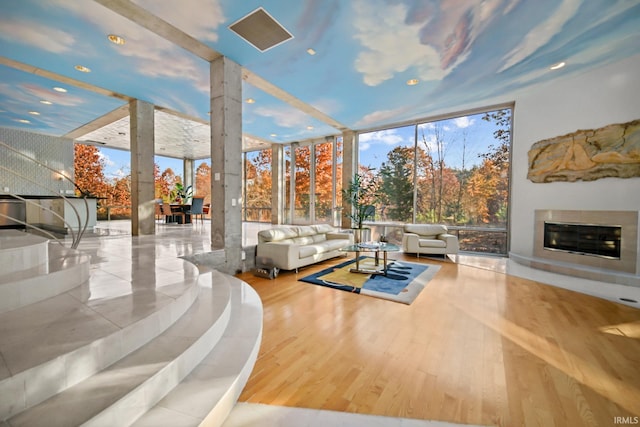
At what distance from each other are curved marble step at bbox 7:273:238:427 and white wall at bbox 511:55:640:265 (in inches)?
263

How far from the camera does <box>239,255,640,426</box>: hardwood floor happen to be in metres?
1.65

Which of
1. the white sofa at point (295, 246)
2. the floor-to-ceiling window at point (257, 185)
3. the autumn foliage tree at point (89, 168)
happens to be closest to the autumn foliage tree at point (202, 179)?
the floor-to-ceiling window at point (257, 185)

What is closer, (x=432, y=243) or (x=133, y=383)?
(x=133, y=383)

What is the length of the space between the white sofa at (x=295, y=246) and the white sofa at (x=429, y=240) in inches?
58.8

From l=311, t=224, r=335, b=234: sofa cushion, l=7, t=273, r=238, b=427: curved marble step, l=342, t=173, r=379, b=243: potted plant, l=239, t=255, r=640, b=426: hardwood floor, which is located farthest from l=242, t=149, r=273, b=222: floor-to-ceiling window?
l=7, t=273, r=238, b=427: curved marble step

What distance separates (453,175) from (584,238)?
2.92 m

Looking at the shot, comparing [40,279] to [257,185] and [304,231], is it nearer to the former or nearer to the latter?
[304,231]

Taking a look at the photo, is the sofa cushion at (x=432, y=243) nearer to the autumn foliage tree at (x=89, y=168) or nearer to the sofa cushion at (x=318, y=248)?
the sofa cushion at (x=318, y=248)

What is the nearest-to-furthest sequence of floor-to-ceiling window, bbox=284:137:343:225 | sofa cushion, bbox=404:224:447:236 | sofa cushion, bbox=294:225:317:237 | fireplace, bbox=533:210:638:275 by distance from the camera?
1. fireplace, bbox=533:210:638:275
2. sofa cushion, bbox=294:225:317:237
3. sofa cushion, bbox=404:224:447:236
4. floor-to-ceiling window, bbox=284:137:343:225

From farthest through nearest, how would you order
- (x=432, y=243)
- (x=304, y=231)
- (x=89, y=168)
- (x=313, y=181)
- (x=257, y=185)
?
1. (x=257, y=185)
2. (x=89, y=168)
3. (x=313, y=181)
4. (x=432, y=243)
5. (x=304, y=231)

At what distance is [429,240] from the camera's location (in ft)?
20.1

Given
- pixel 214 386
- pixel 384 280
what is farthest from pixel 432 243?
pixel 214 386

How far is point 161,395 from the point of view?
1.41m

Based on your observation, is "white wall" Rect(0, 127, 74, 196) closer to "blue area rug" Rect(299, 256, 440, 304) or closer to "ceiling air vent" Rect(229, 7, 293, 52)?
"ceiling air vent" Rect(229, 7, 293, 52)
